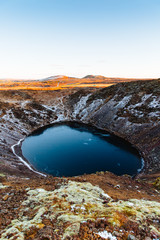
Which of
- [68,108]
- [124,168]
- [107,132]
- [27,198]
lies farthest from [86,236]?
[68,108]

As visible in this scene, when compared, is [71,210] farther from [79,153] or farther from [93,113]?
[93,113]

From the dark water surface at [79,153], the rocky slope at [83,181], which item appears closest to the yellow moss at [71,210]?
the rocky slope at [83,181]

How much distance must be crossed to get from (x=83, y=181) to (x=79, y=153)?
30.5 meters

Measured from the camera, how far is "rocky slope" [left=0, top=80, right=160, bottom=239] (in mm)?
9312

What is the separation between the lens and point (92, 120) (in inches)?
3157

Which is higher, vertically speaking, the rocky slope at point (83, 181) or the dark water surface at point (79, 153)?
the rocky slope at point (83, 181)

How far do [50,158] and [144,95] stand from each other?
2150 inches

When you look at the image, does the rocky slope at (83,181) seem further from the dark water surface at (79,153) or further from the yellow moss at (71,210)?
the dark water surface at (79,153)

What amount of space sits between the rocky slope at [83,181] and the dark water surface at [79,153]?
3.89 metres

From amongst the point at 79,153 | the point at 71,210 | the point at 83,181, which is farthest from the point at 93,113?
the point at 71,210

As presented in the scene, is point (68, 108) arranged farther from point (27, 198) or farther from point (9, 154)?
point (27, 198)

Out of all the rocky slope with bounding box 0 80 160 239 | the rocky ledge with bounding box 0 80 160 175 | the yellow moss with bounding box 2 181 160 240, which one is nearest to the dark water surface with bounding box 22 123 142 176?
the rocky slope with bounding box 0 80 160 239

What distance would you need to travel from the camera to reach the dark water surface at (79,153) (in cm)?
4138

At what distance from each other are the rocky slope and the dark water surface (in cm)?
389
